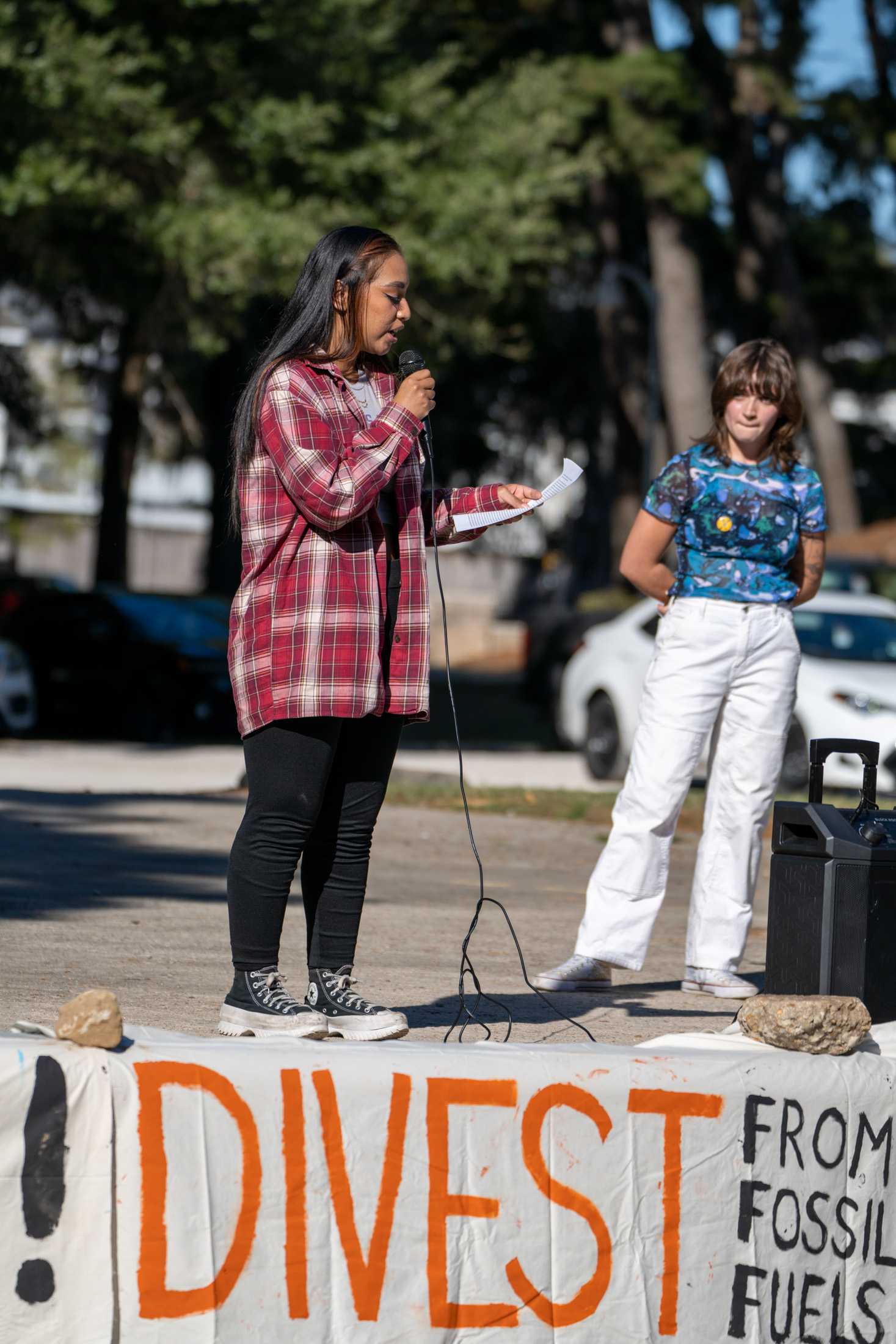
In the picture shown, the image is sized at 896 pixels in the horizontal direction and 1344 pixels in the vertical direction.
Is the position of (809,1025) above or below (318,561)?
below

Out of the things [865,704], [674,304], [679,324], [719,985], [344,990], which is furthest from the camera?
[674,304]

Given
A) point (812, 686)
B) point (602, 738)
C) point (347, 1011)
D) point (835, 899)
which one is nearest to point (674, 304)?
point (602, 738)

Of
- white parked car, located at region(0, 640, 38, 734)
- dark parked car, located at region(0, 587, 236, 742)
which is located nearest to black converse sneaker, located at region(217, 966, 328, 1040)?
white parked car, located at region(0, 640, 38, 734)

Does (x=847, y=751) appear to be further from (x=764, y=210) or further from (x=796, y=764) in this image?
(x=764, y=210)

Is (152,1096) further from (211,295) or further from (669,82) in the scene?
(669,82)

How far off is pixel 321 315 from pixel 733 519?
1.72m

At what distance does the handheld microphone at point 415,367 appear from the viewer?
432 centimetres

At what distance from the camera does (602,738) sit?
14.7 meters

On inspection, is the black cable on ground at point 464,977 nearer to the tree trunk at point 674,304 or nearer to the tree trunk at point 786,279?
the tree trunk at point 674,304

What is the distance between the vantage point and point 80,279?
20312 millimetres

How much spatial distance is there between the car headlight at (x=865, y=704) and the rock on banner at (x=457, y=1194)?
8811 mm

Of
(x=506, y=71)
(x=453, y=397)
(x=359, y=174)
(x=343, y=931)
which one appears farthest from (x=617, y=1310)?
(x=453, y=397)

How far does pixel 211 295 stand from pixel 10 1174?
56.8ft

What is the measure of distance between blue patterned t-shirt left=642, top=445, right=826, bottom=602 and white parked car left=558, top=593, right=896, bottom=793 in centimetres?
548
